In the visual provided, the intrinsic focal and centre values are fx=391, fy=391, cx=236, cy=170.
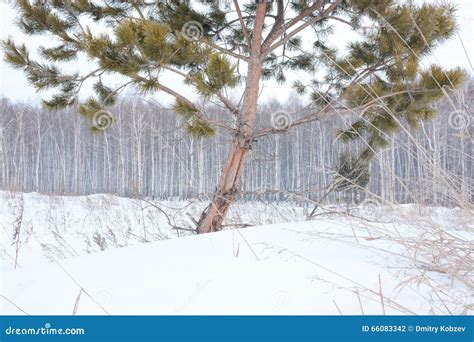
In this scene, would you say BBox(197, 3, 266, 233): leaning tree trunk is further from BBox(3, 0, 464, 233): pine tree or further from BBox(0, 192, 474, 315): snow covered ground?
Answer: BBox(0, 192, 474, 315): snow covered ground

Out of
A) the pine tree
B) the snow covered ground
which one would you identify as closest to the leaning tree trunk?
the pine tree

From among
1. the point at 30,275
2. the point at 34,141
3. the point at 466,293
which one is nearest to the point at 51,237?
the point at 30,275

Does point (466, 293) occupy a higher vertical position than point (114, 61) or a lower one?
lower

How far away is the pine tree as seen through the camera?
2.62m

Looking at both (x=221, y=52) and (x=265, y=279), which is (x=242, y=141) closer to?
(x=221, y=52)

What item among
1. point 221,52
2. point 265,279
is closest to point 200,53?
point 221,52

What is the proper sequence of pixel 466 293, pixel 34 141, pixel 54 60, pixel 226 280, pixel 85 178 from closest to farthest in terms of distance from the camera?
pixel 466 293
pixel 226 280
pixel 54 60
pixel 34 141
pixel 85 178

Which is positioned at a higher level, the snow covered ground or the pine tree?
the pine tree

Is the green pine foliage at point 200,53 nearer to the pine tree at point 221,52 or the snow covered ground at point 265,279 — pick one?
the pine tree at point 221,52

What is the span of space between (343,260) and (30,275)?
3.62 feet

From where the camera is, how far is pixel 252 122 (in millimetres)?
3303

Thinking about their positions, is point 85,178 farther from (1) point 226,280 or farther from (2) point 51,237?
(1) point 226,280

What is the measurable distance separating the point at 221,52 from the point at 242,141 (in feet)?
2.78

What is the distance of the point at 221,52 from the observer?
265cm
